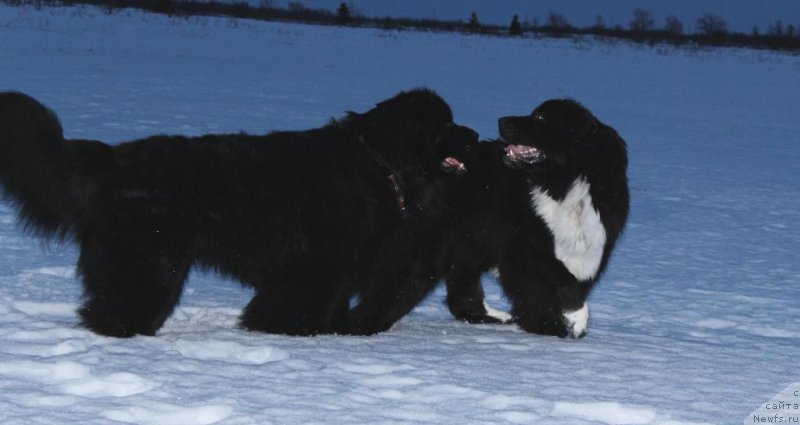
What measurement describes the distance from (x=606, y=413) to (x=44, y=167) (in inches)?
99.1

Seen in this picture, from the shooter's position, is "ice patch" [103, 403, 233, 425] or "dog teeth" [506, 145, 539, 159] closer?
"ice patch" [103, 403, 233, 425]

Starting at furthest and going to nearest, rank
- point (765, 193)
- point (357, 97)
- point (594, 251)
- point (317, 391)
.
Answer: point (357, 97) → point (765, 193) → point (594, 251) → point (317, 391)

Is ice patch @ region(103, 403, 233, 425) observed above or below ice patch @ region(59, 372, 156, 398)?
above

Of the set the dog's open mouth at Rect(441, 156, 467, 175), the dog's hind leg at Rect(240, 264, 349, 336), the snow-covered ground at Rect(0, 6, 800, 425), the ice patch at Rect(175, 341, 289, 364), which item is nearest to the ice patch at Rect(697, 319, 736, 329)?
the snow-covered ground at Rect(0, 6, 800, 425)

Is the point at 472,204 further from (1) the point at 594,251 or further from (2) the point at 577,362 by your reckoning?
(2) the point at 577,362

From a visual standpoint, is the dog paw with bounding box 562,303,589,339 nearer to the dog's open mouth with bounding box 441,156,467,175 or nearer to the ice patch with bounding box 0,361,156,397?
the dog's open mouth with bounding box 441,156,467,175

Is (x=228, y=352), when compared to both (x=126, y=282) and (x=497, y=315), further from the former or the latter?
(x=497, y=315)

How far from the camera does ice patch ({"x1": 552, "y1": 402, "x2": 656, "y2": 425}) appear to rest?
323cm

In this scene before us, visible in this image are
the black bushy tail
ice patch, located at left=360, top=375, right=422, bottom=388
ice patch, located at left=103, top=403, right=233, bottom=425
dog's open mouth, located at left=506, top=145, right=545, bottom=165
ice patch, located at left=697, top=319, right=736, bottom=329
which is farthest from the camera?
ice patch, located at left=697, top=319, right=736, bottom=329

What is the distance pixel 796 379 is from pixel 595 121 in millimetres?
1752

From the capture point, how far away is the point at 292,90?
17.0 m

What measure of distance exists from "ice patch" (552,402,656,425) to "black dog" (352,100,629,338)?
5.59 ft

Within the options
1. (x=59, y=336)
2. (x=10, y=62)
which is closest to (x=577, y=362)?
(x=59, y=336)

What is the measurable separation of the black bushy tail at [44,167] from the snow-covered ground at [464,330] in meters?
0.48
